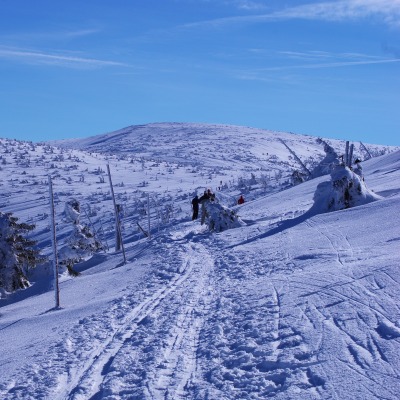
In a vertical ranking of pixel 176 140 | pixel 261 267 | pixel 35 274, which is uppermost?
pixel 176 140

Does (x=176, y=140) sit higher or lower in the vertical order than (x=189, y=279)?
higher

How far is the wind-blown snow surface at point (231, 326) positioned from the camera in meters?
6.75

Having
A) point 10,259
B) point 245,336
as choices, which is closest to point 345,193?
point 10,259

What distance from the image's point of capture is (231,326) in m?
9.19

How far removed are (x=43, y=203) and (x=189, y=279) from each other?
148 feet

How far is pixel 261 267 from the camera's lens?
564 inches

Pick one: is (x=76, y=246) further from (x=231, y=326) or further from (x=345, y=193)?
(x=231, y=326)

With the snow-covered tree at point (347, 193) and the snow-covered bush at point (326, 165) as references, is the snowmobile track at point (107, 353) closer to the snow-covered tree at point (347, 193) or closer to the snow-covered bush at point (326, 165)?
the snow-covered tree at point (347, 193)

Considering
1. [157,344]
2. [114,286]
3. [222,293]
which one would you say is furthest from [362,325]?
[114,286]

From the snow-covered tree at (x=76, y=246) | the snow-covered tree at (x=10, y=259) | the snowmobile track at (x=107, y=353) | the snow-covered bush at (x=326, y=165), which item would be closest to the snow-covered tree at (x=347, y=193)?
the snowmobile track at (x=107, y=353)

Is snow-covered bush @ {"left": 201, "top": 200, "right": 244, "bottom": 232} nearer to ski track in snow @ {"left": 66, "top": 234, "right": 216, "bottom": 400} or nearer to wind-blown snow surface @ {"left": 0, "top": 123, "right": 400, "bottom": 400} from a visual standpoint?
wind-blown snow surface @ {"left": 0, "top": 123, "right": 400, "bottom": 400}

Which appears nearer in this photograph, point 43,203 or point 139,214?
point 139,214

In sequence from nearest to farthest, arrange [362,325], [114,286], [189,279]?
[362,325], [189,279], [114,286]

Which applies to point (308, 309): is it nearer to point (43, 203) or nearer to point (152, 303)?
point (152, 303)
